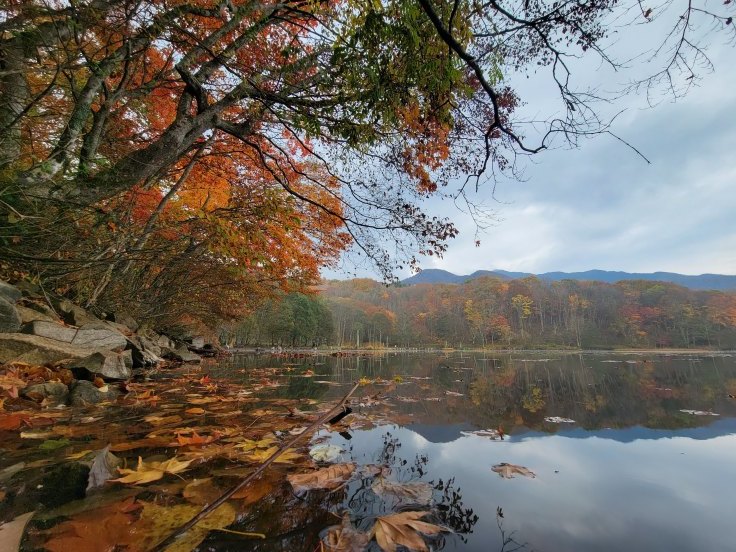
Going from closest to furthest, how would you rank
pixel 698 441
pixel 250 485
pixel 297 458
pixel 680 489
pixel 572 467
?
1. pixel 250 485
2. pixel 680 489
3. pixel 297 458
4. pixel 572 467
5. pixel 698 441

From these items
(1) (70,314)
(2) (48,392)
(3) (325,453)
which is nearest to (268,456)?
(3) (325,453)

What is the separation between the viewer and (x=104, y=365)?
427 cm

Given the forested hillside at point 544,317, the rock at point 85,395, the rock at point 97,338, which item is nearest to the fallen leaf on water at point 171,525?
the rock at point 85,395

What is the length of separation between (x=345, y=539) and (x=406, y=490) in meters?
0.52

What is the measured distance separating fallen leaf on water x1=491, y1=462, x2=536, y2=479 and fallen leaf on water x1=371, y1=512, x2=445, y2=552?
83 cm

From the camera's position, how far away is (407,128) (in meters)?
4.35

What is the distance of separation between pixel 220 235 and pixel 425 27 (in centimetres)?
351

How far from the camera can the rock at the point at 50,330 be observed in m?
3.95

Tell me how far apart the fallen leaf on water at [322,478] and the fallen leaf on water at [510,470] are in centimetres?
90

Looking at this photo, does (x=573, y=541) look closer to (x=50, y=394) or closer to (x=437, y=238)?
(x=437, y=238)

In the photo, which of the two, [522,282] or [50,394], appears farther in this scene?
[522,282]

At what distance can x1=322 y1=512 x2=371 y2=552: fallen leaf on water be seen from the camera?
111 centimetres

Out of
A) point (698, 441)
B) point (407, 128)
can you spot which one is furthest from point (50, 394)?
point (698, 441)

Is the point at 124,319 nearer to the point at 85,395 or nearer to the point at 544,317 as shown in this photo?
the point at 85,395
